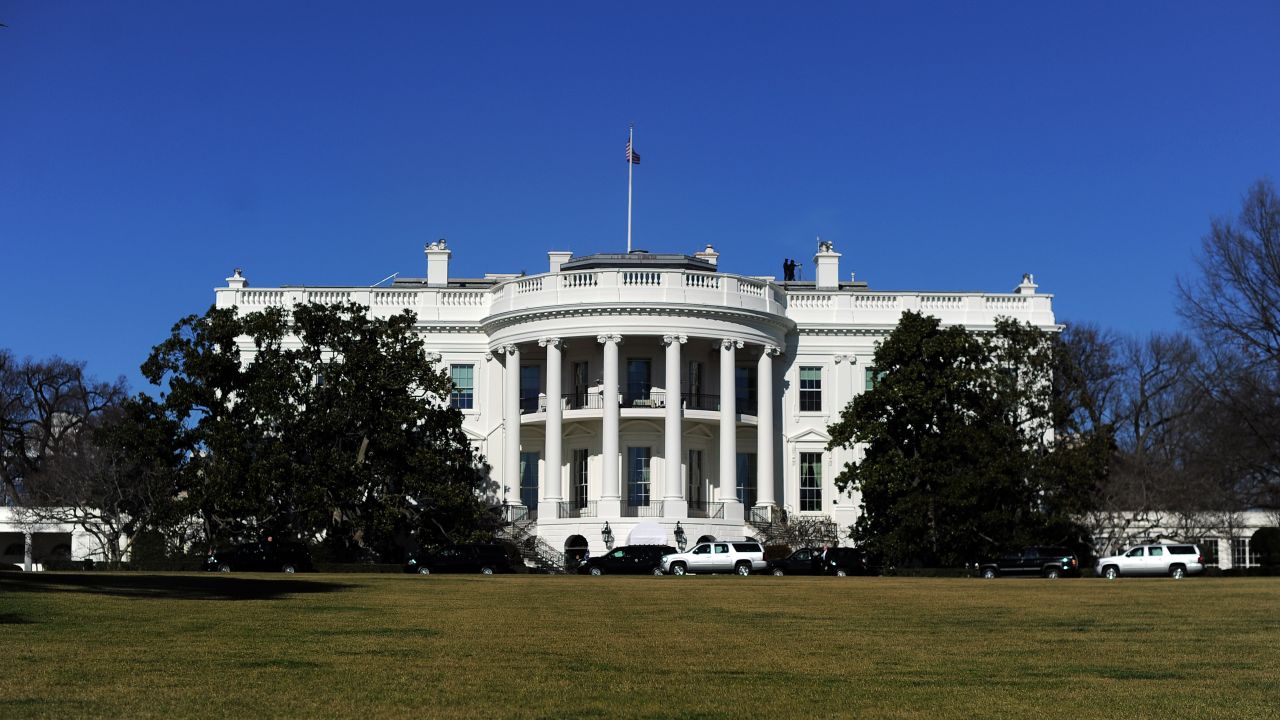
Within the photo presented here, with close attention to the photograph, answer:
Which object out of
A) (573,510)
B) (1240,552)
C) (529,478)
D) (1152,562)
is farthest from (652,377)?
(1240,552)

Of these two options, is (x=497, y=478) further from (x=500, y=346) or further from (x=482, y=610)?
(x=482, y=610)

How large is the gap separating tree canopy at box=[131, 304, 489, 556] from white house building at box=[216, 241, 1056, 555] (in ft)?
14.5

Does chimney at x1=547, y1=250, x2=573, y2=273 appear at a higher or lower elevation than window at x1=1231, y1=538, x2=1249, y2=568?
higher

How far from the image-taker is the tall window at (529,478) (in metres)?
65.2

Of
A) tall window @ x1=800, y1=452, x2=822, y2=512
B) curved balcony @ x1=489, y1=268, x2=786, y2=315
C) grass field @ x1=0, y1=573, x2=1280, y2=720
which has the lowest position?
grass field @ x1=0, y1=573, x2=1280, y2=720

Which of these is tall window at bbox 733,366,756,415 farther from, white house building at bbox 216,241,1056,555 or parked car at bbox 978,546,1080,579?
parked car at bbox 978,546,1080,579

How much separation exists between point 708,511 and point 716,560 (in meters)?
8.20

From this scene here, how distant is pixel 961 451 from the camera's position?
52344mm

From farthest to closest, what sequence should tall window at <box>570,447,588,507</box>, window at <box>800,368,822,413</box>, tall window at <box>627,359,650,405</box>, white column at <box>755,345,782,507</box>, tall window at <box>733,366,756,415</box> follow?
window at <box>800,368,822,413</box>
tall window at <box>733,366,756,415</box>
tall window at <box>570,447,588,507</box>
tall window at <box>627,359,650,405</box>
white column at <box>755,345,782,507</box>

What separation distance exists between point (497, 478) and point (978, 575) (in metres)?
22.0

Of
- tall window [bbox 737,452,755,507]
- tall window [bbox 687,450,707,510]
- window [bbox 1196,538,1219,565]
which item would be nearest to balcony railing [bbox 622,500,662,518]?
tall window [bbox 687,450,707,510]

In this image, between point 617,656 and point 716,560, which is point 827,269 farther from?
point 617,656

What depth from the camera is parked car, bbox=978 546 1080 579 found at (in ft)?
166

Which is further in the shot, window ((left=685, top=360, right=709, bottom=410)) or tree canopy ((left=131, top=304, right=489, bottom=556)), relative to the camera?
window ((left=685, top=360, right=709, bottom=410))
